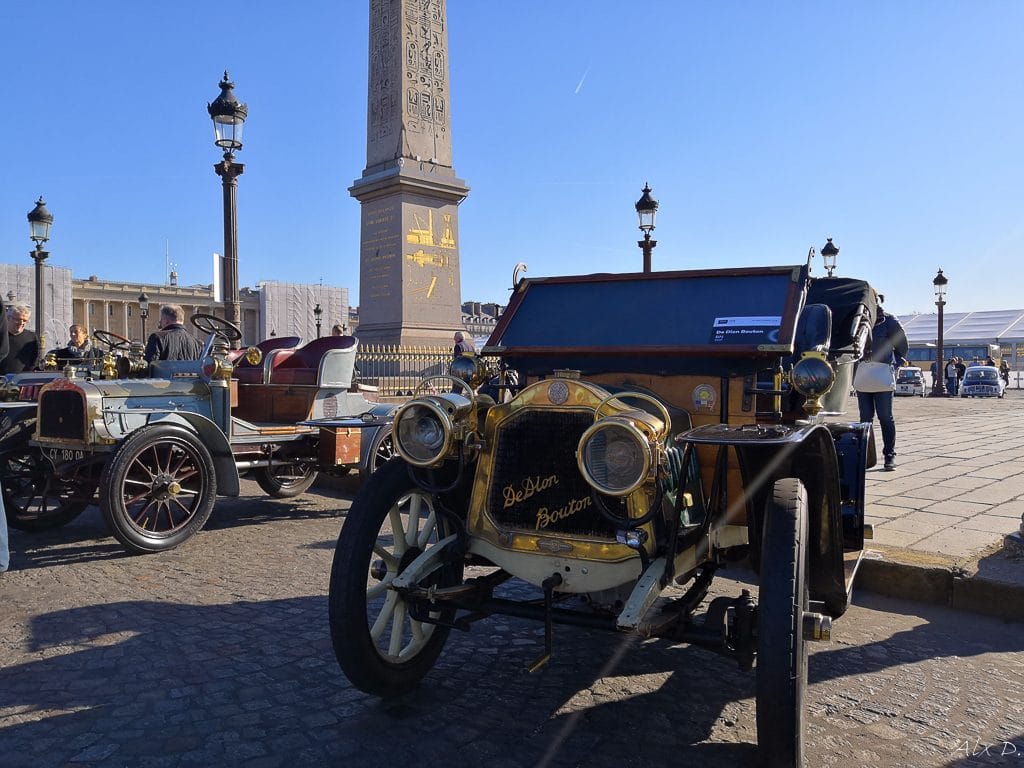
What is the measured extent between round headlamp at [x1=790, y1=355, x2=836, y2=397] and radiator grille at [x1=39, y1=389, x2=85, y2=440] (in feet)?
15.9

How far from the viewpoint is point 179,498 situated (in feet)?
19.3

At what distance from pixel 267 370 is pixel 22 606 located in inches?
134

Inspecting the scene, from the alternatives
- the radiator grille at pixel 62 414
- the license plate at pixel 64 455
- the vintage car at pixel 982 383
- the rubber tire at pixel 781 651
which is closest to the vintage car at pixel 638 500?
the rubber tire at pixel 781 651

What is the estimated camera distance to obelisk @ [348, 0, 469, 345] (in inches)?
623

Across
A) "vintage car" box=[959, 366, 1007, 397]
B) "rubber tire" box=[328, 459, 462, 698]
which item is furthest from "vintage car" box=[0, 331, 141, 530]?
"vintage car" box=[959, 366, 1007, 397]

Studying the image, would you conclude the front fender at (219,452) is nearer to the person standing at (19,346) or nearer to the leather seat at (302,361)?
the leather seat at (302,361)

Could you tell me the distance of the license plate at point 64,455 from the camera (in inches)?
228

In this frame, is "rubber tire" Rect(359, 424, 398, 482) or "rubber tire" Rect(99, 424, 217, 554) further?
"rubber tire" Rect(359, 424, 398, 482)

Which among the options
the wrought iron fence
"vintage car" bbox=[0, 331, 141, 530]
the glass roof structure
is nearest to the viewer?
"vintage car" bbox=[0, 331, 141, 530]

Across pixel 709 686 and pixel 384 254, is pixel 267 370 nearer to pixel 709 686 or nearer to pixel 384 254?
pixel 709 686

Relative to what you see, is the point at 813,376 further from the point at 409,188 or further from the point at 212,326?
the point at 409,188

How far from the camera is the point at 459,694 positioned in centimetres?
305

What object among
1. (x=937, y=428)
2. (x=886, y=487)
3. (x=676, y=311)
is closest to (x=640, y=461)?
(x=676, y=311)

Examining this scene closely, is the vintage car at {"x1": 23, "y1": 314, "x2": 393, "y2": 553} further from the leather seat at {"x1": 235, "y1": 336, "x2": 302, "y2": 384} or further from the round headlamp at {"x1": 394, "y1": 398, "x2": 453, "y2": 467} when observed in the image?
the round headlamp at {"x1": 394, "y1": 398, "x2": 453, "y2": 467}
